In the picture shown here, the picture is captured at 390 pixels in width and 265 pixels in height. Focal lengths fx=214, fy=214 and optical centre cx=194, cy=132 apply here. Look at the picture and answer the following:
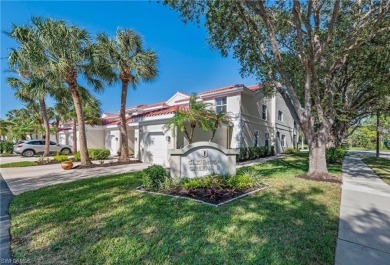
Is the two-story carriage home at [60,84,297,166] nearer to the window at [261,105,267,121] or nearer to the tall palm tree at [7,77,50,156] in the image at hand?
the window at [261,105,267,121]

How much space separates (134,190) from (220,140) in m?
10.9

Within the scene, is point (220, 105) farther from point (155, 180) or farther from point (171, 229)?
point (171, 229)

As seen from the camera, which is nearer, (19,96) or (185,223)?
(185,223)

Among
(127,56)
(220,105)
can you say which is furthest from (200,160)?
(220,105)

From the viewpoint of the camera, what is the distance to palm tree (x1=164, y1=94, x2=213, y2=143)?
12554 millimetres

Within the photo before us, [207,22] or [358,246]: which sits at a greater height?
[207,22]

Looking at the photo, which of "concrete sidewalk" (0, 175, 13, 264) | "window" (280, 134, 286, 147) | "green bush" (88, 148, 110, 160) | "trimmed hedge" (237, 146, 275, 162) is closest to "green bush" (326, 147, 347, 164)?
"trimmed hedge" (237, 146, 275, 162)

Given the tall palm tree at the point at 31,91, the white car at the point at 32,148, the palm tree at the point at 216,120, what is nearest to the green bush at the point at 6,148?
the white car at the point at 32,148

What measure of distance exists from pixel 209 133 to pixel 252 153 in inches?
171

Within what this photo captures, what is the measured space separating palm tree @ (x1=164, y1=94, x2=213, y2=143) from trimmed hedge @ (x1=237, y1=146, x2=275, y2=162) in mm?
3977

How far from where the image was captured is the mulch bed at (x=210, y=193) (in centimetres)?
610

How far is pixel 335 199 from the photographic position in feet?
21.1

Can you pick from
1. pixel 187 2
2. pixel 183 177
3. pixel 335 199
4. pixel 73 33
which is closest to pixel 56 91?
pixel 73 33

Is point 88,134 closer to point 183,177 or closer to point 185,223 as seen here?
point 183,177
